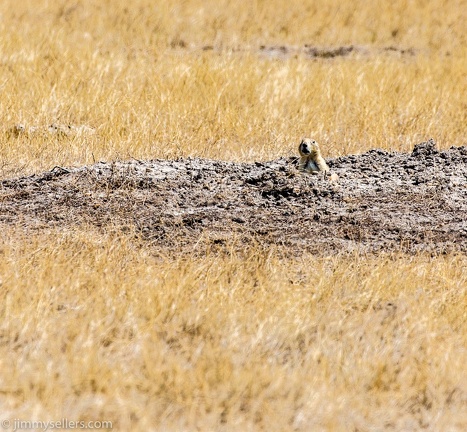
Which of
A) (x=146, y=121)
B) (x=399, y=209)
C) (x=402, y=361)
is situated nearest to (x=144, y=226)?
(x=399, y=209)

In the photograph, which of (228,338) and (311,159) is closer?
(228,338)

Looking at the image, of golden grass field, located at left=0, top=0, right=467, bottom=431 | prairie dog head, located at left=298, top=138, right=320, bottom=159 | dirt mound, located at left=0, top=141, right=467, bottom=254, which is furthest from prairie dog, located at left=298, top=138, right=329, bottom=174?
golden grass field, located at left=0, top=0, right=467, bottom=431

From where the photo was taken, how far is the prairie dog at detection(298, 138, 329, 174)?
698 centimetres

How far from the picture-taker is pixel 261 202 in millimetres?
6633

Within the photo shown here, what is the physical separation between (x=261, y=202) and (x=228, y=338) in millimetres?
2321

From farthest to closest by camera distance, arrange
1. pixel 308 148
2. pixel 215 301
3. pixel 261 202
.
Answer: pixel 308 148 < pixel 261 202 < pixel 215 301

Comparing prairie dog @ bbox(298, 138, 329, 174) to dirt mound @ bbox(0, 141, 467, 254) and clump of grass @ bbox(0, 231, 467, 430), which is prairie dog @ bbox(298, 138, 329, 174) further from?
clump of grass @ bbox(0, 231, 467, 430)

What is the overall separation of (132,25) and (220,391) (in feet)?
34.1

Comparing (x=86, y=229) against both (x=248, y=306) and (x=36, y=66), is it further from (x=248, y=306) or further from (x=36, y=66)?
(x=36, y=66)

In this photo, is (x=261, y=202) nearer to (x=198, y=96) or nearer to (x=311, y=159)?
(x=311, y=159)

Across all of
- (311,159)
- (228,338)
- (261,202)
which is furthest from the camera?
(311,159)

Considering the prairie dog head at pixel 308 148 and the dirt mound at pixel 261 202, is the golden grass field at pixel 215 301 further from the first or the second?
the prairie dog head at pixel 308 148

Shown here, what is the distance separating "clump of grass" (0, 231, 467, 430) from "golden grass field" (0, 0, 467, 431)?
0.01 meters

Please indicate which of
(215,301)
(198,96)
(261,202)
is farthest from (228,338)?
(198,96)
